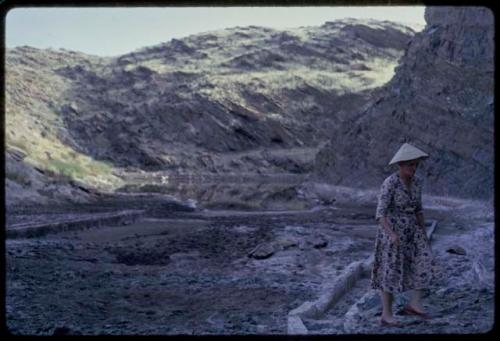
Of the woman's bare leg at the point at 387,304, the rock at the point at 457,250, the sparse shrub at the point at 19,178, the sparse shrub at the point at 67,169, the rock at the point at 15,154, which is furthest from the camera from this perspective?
the sparse shrub at the point at 67,169

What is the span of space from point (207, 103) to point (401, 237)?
6366cm

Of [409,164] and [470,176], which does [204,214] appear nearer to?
[470,176]

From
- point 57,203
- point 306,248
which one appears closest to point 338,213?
point 306,248

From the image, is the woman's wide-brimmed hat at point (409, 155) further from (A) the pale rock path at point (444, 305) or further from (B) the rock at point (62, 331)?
(B) the rock at point (62, 331)

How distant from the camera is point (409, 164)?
6449 millimetres

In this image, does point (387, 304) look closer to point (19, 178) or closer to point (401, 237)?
point (401, 237)

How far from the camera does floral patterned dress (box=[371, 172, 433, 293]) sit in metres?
6.46

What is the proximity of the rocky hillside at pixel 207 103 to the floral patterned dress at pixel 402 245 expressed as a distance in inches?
1712

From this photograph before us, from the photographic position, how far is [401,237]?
6.50 m

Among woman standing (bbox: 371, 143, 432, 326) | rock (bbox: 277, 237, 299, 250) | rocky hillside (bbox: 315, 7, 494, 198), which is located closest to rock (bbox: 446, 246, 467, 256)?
rock (bbox: 277, 237, 299, 250)

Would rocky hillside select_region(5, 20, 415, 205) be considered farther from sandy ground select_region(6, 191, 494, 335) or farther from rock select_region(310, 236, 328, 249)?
rock select_region(310, 236, 328, 249)

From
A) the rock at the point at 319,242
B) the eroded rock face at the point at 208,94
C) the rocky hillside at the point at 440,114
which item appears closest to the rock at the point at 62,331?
the rock at the point at 319,242

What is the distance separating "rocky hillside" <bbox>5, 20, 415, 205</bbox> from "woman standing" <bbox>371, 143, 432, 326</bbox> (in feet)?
143

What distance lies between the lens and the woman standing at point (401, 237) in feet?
21.2
